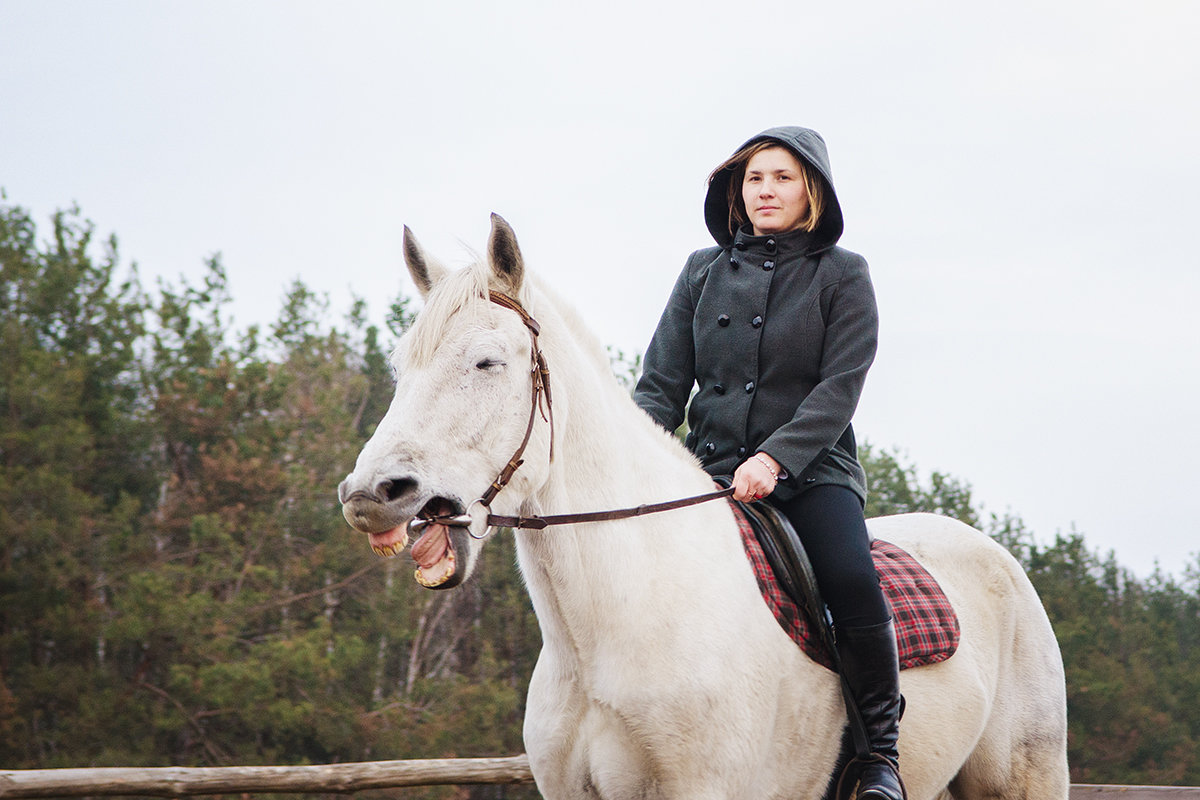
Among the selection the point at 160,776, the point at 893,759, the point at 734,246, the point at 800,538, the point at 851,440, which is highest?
the point at 734,246

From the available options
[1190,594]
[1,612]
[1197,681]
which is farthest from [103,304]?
[1190,594]

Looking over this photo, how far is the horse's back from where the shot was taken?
3629mm

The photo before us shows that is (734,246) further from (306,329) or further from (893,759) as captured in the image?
(306,329)

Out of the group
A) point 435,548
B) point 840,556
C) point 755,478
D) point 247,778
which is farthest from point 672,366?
point 247,778

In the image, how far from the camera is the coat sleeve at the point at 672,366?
139 inches

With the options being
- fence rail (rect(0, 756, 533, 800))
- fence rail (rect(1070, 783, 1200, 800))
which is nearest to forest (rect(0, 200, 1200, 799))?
fence rail (rect(0, 756, 533, 800))

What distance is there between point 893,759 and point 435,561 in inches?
60.4

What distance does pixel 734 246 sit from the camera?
3.52m

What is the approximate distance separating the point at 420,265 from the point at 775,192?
1.17 metres

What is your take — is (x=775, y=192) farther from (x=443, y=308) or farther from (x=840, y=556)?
(x=443, y=308)

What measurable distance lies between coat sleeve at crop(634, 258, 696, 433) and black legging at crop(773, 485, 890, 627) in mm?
575

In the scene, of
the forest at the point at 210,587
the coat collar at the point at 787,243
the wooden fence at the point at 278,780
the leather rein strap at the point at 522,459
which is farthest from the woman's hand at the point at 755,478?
the forest at the point at 210,587

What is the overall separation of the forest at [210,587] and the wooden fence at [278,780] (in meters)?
15.8

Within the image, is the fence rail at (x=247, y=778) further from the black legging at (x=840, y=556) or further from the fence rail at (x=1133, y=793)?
the fence rail at (x=1133, y=793)
